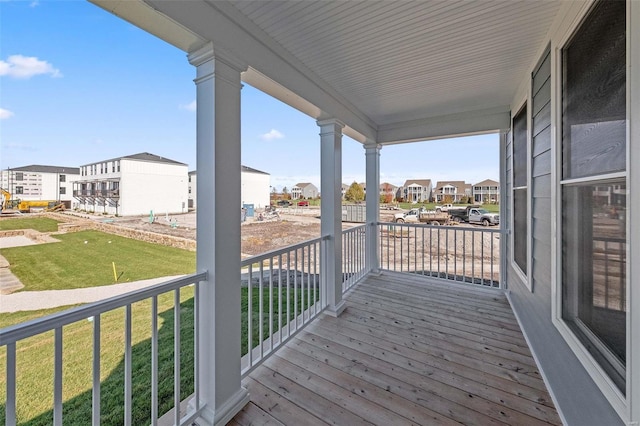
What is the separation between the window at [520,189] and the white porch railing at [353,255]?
205 centimetres

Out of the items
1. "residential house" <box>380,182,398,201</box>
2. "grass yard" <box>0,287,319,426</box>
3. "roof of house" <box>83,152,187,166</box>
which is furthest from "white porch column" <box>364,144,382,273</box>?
"roof of house" <box>83,152,187,166</box>

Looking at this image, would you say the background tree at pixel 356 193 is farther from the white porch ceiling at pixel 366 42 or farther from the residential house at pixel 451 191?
the residential house at pixel 451 191

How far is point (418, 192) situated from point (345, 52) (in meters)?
5.29

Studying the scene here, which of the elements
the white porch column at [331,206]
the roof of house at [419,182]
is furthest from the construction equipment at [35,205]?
the roof of house at [419,182]

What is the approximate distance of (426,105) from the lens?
337 centimetres

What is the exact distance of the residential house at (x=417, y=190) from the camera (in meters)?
6.41

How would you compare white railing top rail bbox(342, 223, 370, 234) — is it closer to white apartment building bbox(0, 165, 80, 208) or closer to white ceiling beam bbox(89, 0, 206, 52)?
white ceiling beam bbox(89, 0, 206, 52)

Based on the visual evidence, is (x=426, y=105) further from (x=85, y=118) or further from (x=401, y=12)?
(x=85, y=118)

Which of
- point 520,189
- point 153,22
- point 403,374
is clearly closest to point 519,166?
point 520,189

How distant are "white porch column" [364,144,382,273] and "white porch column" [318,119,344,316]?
1356mm

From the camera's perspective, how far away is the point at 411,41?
6.44ft

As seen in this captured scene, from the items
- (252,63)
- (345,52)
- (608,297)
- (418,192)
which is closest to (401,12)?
(345,52)

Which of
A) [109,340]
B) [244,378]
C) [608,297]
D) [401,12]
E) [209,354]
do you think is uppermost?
[401,12]

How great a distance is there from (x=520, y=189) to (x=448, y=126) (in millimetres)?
1371
